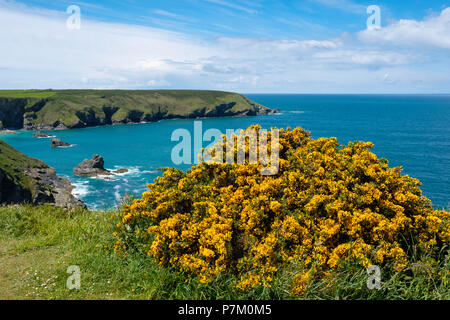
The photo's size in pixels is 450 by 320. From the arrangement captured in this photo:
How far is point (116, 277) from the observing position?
7.36 m

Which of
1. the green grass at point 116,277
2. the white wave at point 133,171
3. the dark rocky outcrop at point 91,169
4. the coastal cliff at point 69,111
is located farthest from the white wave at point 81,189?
the coastal cliff at point 69,111

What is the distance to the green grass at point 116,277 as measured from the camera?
244 inches

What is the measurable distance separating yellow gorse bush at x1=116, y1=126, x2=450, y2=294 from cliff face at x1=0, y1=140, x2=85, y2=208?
48.0 meters

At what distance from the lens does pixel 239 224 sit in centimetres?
748

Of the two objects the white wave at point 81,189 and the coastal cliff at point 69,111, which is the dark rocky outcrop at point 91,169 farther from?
the coastal cliff at point 69,111

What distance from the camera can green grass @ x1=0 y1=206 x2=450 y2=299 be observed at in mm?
6188

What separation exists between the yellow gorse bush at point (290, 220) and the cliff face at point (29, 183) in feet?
158

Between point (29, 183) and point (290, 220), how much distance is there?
69.4m

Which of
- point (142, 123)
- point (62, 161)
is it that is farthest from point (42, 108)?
point (62, 161)

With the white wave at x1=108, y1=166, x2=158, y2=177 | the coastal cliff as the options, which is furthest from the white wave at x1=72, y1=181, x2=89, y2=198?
the coastal cliff

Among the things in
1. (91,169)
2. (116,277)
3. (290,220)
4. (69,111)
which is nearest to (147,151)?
(91,169)

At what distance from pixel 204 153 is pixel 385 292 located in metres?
6.04

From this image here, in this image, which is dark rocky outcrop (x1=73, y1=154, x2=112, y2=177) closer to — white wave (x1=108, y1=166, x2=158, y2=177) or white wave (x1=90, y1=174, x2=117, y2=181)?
white wave (x1=90, y1=174, x2=117, y2=181)
